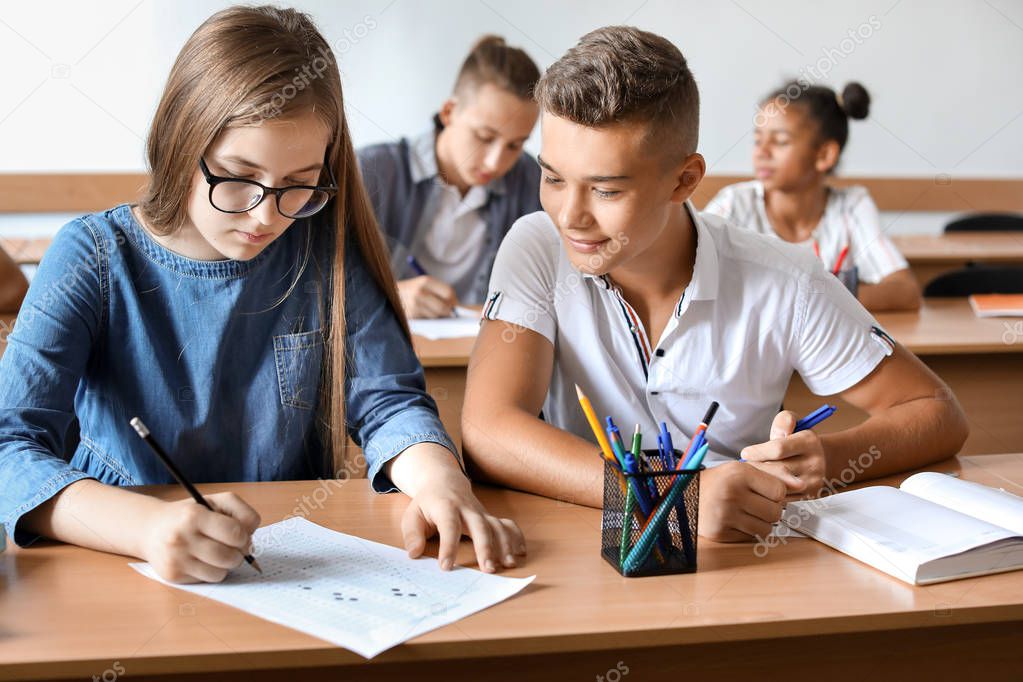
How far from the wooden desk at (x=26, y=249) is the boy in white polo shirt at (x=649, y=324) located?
87.2 inches

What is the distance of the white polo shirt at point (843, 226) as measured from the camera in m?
3.15

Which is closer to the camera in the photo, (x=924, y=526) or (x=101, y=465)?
(x=924, y=526)

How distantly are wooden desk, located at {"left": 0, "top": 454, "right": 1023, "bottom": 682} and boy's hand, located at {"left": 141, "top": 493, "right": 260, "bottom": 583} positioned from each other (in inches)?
1.0

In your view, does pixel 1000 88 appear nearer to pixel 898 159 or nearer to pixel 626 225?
pixel 898 159

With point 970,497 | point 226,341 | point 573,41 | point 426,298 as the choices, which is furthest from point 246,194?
point 573,41

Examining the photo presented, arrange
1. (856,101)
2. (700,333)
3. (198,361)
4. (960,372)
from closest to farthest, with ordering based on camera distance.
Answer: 1. (198,361)
2. (700,333)
3. (960,372)
4. (856,101)

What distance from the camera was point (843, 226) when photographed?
128 inches

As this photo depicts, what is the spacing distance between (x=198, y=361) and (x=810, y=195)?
238cm

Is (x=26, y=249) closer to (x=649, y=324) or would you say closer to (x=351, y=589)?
(x=649, y=324)

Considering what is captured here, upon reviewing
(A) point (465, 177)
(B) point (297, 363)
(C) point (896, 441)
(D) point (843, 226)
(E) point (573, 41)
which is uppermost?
(E) point (573, 41)

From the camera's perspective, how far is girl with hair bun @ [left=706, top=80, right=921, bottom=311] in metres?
3.22

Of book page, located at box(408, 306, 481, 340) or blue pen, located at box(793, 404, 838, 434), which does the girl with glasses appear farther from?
book page, located at box(408, 306, 481, 340)

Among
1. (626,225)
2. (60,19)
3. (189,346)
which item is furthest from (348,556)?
(60,19)

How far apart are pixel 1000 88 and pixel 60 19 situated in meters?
4.37
